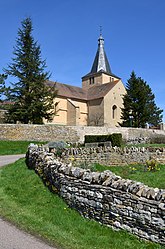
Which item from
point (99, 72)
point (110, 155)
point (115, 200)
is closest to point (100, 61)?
point (99, 72)

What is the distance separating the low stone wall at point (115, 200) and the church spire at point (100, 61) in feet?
180

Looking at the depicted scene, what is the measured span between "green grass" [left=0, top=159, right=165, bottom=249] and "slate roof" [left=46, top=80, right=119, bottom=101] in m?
39.8

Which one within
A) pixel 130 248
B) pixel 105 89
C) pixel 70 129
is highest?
pixel 105 89

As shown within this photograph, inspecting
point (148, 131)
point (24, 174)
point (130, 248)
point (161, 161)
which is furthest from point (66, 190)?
point (148, 131)

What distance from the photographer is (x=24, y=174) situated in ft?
34.1

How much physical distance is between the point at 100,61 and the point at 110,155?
5073 centimetres

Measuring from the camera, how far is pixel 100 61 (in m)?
61.4

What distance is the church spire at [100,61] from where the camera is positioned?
199 ft

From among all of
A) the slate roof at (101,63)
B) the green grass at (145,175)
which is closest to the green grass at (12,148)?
the green grass at (145,175)

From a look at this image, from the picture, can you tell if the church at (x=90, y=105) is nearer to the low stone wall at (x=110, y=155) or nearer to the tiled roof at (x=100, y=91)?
the tiled roof at (x=100, y=91)

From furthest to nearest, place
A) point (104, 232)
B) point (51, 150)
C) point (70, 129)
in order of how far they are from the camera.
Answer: point (70, 129), point (51, 150), point (104, 232)

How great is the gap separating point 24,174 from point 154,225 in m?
6.63

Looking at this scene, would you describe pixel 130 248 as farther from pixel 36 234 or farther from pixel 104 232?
pixel 36 234

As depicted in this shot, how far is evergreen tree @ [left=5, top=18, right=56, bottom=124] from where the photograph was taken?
31.5m
